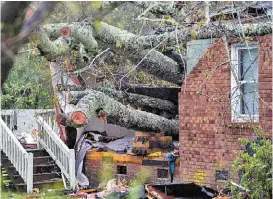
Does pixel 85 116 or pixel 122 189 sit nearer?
pixel 85 116

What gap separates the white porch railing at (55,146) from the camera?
14.8 metres

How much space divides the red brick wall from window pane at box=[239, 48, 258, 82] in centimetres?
25

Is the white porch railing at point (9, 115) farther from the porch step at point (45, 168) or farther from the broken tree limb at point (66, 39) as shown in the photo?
the broken tree limb at point (66, 39)

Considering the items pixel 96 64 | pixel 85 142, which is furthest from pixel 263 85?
pixel 85 142

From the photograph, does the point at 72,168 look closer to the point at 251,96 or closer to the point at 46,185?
the point at 46,185

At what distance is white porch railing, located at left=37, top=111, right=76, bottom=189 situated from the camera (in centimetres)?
1483

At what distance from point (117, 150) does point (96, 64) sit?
269cm

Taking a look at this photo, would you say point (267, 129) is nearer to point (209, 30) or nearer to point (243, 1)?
point (209, 30)

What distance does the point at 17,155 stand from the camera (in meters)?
15.2

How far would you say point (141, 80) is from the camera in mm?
15562

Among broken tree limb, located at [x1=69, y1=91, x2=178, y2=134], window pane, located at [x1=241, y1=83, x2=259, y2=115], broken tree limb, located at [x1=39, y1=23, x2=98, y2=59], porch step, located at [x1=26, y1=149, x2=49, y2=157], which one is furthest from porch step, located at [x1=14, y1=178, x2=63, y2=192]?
window pane, located at [x1=241, y1=83, x2=259, y2=115]

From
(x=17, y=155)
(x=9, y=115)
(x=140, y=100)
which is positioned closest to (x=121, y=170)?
(x=140, y=100)

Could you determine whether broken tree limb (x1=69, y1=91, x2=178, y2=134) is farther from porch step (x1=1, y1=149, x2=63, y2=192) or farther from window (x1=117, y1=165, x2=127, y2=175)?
porch step (x1=1, y1=149, x2=63, y2=192)

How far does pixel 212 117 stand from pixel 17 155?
19.4 feet
